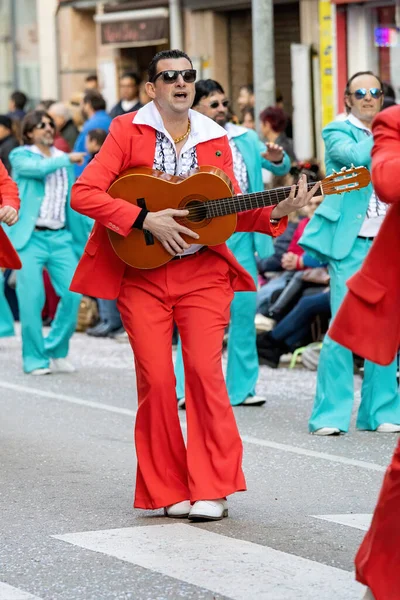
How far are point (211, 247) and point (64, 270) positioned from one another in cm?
563

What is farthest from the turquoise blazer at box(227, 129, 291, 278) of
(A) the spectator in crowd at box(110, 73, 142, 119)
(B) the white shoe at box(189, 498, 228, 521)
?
(A) the spectator in crowd at box(110, 73, 142, 119)

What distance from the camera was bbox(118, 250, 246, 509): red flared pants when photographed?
22.5 ft

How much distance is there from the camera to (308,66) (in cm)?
1969

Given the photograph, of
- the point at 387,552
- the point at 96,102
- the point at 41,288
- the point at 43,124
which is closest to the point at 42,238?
the point at 41,288

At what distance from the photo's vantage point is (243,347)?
35.8ft

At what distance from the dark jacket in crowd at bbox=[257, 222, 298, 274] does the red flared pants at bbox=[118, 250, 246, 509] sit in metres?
6.59

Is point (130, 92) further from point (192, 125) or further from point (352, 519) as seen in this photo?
point (352, 519)

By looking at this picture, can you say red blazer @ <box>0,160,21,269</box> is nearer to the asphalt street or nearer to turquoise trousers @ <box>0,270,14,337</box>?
the asphalt street

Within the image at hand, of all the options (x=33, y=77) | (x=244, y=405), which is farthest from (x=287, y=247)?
(x=33, y=77)

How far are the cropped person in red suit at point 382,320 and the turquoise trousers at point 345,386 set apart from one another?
3967mm

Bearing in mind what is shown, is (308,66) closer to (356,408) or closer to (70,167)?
(70,167)

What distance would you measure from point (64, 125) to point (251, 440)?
10.6 metres

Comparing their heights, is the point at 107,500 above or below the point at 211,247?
below

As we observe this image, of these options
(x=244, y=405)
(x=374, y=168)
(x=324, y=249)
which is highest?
(x=374, y=168)
